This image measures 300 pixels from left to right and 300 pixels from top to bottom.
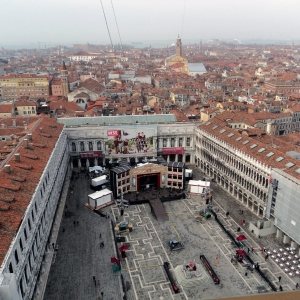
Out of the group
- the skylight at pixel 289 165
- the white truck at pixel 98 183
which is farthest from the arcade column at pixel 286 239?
the white truck at pixel 98 183

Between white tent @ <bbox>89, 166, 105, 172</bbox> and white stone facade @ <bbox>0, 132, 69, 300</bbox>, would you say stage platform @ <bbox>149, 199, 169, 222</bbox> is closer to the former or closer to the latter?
white stone facade @ <bbox>0, 132, 69, 300</bbox>

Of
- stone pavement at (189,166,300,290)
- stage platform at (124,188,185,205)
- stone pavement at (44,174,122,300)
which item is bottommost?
stone pavement at (189,166,300,290)

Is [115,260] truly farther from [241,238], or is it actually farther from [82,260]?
[241,238]

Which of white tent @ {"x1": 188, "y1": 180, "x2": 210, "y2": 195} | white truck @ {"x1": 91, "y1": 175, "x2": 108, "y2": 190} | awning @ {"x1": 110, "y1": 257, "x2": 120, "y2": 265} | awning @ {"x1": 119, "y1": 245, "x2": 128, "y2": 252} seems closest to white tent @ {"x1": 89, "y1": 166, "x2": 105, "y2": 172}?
white truck @ {"x1": 91, "y1": 175, "x2": 108, "y2": 190}

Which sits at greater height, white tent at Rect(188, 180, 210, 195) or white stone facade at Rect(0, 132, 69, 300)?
white stone facade at Rect(0, 132, 69, 300)

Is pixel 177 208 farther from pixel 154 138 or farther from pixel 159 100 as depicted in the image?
pixel 159 100

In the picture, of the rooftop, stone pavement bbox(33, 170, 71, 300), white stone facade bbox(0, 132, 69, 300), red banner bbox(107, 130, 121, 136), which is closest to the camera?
white stone facade bbox(0, 132, 69, 300)

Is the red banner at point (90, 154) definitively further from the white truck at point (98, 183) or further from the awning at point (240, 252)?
the awning at point (240, 252)
